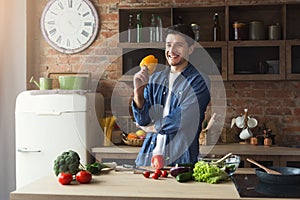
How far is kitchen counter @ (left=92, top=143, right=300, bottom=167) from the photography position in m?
3.58

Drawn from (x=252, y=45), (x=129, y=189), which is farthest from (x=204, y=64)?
(x=129, y=189)

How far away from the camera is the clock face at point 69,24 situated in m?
4.34

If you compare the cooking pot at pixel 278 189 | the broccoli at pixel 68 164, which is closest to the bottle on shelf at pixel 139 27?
the broccoli at pixel 68 164

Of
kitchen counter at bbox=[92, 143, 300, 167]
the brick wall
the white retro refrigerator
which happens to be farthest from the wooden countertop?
the brick wall

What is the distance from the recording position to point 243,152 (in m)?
3.61

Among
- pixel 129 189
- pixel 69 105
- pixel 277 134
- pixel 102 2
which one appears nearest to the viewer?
pixel 129 189

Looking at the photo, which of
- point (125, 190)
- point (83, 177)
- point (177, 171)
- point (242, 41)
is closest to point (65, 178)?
point (83, 177)

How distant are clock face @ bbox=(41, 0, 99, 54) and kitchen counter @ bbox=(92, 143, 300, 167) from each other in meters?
1.20

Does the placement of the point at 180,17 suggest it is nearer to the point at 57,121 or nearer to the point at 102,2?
the point at 102,2

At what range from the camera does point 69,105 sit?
3740 millimetres

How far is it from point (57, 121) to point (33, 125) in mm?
229

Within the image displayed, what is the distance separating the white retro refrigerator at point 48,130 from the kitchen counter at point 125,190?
1599 mm

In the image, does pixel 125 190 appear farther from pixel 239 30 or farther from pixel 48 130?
pixel 239 30

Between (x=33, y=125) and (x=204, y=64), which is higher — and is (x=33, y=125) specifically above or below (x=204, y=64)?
below
